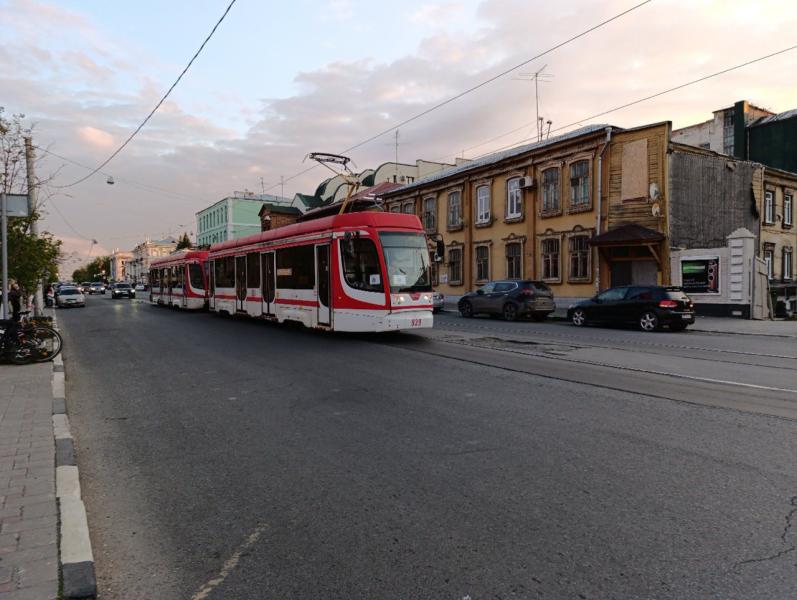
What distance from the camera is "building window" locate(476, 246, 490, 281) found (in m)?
31.6

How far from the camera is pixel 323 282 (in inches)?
547

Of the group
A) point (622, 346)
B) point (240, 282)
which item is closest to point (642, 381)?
point (622, 346)

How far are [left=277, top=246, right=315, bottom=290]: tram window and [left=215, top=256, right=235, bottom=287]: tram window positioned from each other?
16.7ft

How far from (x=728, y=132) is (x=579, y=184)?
18.6 meters

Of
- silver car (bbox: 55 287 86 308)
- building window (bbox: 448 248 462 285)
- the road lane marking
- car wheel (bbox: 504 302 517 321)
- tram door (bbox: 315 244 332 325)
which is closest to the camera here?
the road lane marking

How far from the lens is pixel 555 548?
3.14 meters

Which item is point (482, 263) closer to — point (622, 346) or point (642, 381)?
point (622, 346)

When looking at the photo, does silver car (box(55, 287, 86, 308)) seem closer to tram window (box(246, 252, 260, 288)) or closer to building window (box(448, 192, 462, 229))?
tram window (box(246, 252, 260, 288))

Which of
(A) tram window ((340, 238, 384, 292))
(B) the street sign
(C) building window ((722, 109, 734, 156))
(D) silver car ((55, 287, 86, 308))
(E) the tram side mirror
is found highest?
(C) building window ((722, 109, 734, 156))

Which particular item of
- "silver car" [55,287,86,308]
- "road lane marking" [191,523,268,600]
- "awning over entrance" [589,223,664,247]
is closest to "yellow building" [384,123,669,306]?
"awning over entrance" [589,223,664,247]

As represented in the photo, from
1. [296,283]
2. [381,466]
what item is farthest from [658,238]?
[381,466]

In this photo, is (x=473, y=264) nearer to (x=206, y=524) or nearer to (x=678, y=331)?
(x=678, y=331)

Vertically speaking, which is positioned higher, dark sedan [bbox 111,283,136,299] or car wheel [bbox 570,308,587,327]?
dark sedan [bbox 111,283,136,299]

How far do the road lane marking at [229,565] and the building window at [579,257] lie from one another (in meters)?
24.0
